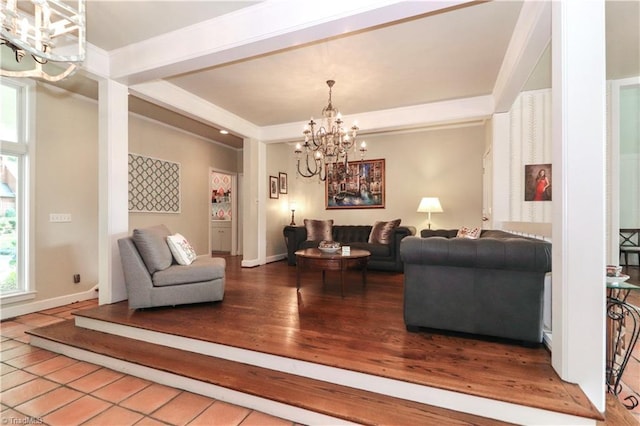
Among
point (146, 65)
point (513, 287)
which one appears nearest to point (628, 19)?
point (513, 287)

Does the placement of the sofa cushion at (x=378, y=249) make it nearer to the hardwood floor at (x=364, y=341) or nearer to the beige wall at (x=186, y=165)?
the hardwood floor at (x=364, y=341)

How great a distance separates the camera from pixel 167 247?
10.6 ft

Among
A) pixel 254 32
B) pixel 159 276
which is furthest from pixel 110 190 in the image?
pixel 254 32

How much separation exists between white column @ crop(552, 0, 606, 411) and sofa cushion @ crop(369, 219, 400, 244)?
3.49 m

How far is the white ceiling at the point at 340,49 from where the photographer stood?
2387 mm

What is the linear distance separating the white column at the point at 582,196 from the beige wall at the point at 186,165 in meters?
5.39

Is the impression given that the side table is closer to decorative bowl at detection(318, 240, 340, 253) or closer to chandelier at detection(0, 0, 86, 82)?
decorative bowl at detection(318, 240, 340, 253)

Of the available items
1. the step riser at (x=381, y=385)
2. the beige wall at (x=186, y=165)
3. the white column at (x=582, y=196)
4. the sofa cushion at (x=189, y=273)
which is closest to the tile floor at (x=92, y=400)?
the step riser at (x=381, y=385)

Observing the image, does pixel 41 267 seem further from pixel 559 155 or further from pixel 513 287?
pixel 559 155

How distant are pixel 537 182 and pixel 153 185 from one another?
5921 millimetres

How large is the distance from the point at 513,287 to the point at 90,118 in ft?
17.7

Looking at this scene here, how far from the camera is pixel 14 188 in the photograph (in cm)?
339

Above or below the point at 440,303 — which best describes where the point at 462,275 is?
above

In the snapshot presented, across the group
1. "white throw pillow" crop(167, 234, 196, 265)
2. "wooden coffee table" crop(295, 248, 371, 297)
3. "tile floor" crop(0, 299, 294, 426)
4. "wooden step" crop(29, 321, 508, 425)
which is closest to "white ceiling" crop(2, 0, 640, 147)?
"white throw pillow" crop(167, 234, 196, 265)
